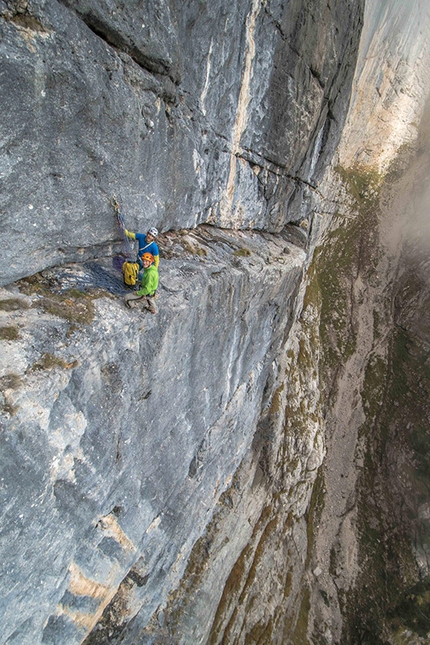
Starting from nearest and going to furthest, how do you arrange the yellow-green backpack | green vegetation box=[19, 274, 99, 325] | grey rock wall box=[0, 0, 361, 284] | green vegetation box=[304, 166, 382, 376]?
grey rock wall box=[0, 0, 361, 284], green vegetation box=[19, 274, 99, 325], the yellow-green backpack, green vegetation box=[304, 166, 382, 376]

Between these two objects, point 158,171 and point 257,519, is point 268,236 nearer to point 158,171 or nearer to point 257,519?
point 158,171

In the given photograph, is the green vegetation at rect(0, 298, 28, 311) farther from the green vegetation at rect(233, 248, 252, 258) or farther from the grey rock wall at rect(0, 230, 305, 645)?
the green vegetation at rect(233, 248, 252, 258)

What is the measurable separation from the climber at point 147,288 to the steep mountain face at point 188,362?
385 mm

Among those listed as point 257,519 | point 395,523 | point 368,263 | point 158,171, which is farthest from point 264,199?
point 395,523

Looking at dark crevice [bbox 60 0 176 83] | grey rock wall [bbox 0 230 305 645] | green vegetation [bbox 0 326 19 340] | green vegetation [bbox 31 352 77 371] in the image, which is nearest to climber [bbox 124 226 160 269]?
grey rock wall [bbox 0 230 305 645]

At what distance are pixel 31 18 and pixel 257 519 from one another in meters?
30.0

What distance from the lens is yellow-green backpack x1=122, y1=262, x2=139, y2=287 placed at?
29.9 ft

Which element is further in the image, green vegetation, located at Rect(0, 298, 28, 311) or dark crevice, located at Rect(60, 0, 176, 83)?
dark crevice, located at Rect(60, 0, 176, 83)

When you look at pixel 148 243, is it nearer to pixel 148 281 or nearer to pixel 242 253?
pixel 148 281

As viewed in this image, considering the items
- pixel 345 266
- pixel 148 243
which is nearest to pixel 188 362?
pixel 148 243

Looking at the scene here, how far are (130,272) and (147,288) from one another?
2.75ft

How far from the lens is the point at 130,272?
30.0 feet

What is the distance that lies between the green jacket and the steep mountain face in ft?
2.18

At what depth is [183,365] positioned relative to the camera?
11492mm
